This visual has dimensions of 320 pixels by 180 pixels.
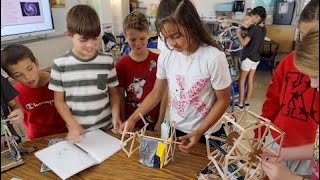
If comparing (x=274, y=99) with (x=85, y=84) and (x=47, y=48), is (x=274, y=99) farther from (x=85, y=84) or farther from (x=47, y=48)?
(x=47, y=48)

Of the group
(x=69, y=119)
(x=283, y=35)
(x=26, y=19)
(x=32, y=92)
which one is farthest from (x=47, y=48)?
(x=283, y=35)

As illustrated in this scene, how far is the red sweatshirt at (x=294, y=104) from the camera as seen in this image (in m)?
1.04

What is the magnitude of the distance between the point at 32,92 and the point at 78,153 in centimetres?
52

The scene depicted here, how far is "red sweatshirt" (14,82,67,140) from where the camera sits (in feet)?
4.29

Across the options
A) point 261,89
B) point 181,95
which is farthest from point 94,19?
point 261,89

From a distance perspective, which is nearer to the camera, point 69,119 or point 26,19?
point 69,119

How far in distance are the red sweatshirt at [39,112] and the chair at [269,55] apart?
4485 millimetres

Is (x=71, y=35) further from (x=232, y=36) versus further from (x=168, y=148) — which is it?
(x=232, y=36)

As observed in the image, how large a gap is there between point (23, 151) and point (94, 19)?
648 millimetres

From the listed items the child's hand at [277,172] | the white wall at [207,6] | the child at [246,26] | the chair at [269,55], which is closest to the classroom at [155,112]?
the child's hand at [277,172]

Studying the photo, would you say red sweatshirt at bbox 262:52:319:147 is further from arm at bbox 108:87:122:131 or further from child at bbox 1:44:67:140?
child at bbox 1:44:67:140

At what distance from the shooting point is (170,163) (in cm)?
96

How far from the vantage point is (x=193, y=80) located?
1.12 m

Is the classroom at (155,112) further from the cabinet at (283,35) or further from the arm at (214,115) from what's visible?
the cabinet at (283,35)
